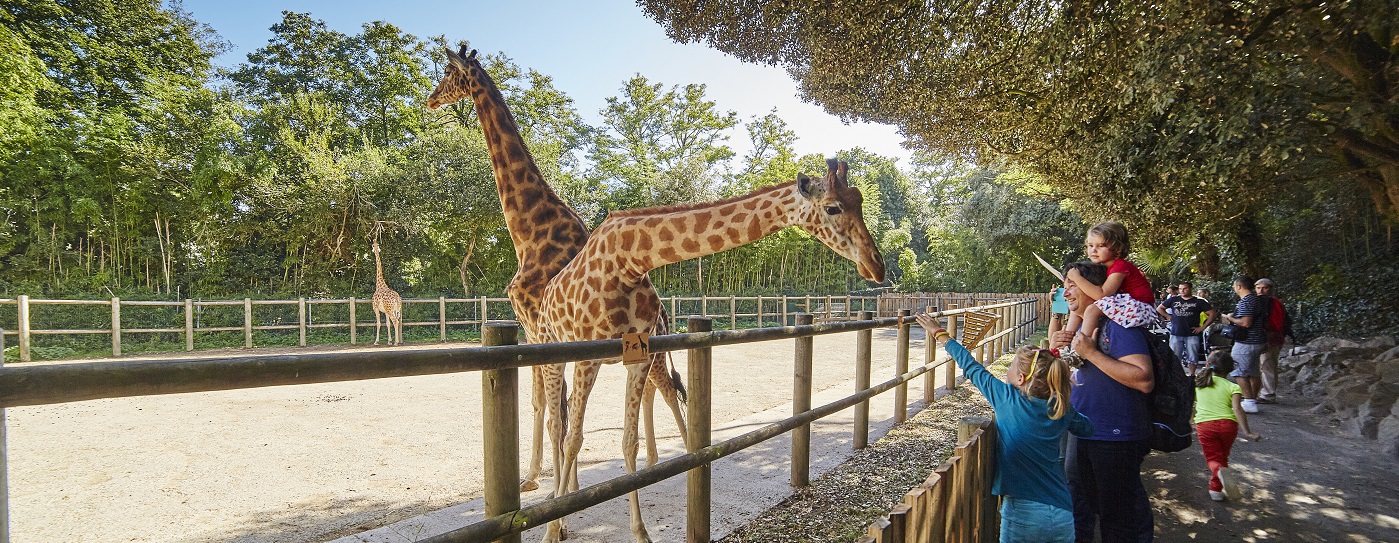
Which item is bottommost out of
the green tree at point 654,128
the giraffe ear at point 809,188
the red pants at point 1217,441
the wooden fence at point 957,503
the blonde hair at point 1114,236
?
the red pants at point 1217,441

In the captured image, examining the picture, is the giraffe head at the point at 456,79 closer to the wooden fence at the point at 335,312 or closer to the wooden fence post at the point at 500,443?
the wooden fence post at the point at 500,443

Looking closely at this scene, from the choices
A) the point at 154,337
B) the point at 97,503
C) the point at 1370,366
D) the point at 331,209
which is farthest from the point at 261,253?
the point at 1370,366

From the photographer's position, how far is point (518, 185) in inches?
155

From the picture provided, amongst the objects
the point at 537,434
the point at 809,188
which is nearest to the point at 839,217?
the point at 809,188

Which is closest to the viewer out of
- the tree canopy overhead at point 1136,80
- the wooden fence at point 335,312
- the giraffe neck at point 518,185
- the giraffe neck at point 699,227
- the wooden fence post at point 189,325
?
the giraffe neck at point 699,227

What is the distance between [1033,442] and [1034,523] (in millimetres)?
306

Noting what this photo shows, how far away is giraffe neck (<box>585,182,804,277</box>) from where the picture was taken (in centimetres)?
284

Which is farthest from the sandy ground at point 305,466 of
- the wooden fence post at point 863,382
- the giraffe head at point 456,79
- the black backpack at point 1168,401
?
the giraffe head at point 456,79

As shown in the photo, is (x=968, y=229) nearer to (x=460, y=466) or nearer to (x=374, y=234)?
(x=374, y=234)

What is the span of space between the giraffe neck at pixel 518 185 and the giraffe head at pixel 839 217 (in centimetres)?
177

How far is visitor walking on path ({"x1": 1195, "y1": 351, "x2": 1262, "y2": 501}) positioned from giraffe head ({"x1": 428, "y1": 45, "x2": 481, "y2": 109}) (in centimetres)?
556

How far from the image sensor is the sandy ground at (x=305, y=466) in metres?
3.10

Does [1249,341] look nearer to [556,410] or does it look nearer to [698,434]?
[698,434]

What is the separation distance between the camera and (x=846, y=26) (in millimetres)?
6637
